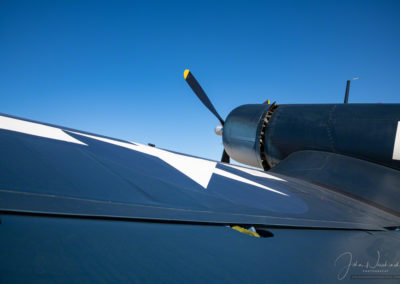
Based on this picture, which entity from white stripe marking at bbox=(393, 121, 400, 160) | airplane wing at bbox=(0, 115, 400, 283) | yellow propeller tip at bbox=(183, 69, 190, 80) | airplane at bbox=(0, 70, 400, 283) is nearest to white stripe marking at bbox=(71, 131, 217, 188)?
airplane at bbox=(0, 70, 400, 283)

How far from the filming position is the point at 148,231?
2.88 feet

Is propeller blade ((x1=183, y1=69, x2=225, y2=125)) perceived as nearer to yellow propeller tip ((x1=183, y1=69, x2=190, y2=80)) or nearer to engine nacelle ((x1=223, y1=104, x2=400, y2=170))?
yellow propeller tip ((x1=183, y1=69, x2=190, y2=80))

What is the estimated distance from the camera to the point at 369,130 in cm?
389

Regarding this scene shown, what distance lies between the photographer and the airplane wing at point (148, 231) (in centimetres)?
61

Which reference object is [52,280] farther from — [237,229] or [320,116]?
[320,116]

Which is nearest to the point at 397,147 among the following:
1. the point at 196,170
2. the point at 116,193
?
the point at 196,170

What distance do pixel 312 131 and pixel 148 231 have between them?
426 cm

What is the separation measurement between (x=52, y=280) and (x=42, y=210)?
369mm

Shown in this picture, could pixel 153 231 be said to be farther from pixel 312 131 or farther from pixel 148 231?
pixel 312 131

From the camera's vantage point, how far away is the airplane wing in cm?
61

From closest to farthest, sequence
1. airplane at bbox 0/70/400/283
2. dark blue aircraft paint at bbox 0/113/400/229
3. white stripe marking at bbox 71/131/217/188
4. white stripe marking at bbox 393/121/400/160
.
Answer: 1. airplane at bbox 0/70/400/283
2. dark blue aircraft paint at bbox 0/113/400/229
3. white stripe marking at bbox 71/131/217/188
4. white stripe marking at bbox 393/121/400/160

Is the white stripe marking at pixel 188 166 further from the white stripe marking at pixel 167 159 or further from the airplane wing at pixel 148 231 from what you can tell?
the airplane wing at pixel 148 231

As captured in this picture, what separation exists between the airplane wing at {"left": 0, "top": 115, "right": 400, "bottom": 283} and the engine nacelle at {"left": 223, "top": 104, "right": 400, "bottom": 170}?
268 cm

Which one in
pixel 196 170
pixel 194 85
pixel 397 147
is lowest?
pixel 196 170
